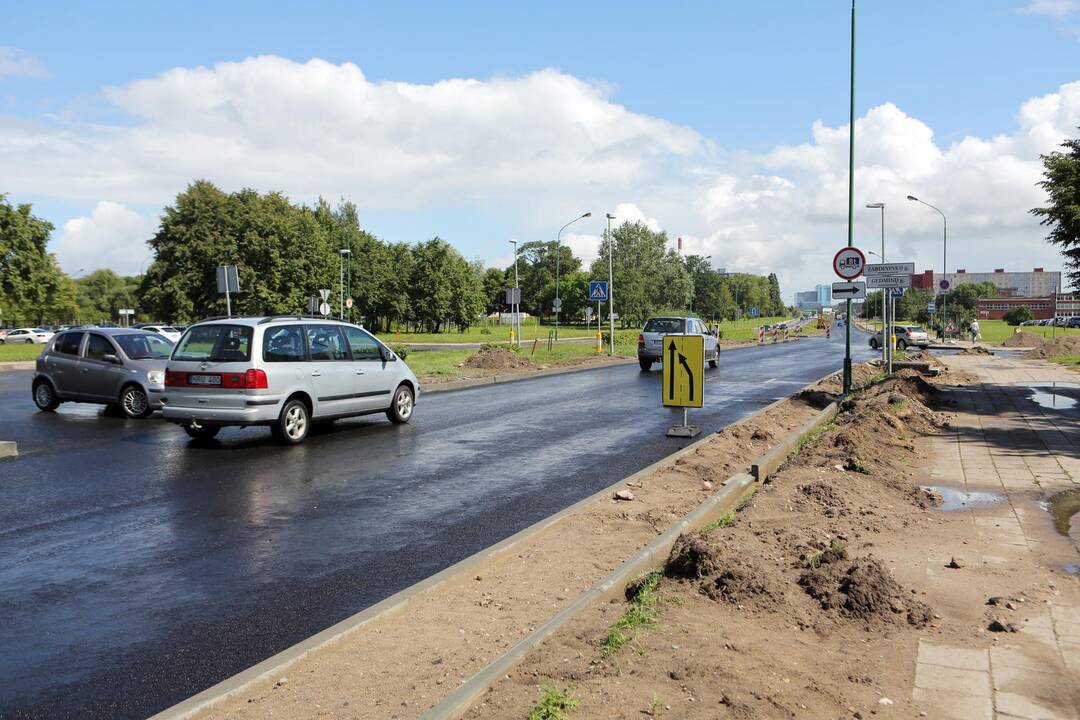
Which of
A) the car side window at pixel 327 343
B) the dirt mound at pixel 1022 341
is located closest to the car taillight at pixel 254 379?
the car side window at pixel 327 343

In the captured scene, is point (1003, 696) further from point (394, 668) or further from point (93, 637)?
point (93, 637)

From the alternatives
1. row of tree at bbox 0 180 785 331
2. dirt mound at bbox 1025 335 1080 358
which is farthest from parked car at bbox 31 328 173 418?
dirt mound at bbox 1025 335 1080 358

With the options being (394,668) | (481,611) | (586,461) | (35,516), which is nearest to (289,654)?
(394,668)

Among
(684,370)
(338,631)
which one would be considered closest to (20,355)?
(684,370)

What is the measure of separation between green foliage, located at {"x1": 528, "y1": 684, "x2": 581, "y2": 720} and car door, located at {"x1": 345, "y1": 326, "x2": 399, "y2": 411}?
9.92 metres

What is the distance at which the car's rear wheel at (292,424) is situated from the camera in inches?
456

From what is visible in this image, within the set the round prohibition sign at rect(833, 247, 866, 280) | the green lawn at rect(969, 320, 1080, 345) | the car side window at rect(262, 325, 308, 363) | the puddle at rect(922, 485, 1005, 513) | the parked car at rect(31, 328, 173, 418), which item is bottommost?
the green lawn at rect(969, 320, 1080, 345)

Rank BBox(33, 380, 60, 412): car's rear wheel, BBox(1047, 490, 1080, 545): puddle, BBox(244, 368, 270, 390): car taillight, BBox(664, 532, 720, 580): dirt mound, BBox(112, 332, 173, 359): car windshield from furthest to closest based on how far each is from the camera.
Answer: BBox(33, 380, 60, 412): car's rear wheel, BBox(112, 332, 173, 359): car windshield, BBox(244, 368, 270, 390): car taillight, BBox(1047, 490, 1080, 545): puddle, BBox(664, 532, 720, 580): dirt mound

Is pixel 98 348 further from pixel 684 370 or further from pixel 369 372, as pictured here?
pixel 684 370

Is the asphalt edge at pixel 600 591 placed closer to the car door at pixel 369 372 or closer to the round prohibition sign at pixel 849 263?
the car door at pixel 369 372

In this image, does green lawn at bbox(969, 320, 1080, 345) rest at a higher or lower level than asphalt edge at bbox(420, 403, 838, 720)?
lower

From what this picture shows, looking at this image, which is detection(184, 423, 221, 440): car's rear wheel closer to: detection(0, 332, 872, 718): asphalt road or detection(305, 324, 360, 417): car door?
detection(0, 332, 872, 718): asphalt road

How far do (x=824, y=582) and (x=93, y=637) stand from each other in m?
4.14

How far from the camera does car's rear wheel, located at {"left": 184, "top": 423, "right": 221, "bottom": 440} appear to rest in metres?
12.3
